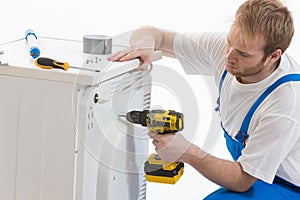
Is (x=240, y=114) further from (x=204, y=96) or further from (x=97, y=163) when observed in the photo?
(x=97, y=163)

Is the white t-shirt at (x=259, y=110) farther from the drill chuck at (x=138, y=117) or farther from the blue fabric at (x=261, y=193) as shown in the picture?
the drill chuck at (x=138, y=117)

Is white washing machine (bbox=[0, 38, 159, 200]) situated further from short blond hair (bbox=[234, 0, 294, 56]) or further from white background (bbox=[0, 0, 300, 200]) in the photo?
white background (bbox=[0, 0, 300, 200])

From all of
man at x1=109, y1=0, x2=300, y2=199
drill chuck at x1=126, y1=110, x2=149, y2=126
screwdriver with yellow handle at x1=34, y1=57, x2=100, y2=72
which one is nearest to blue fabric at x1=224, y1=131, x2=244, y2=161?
man at x1=109, y1=0, x2=300, y2=199

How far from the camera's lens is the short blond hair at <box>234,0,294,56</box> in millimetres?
1875

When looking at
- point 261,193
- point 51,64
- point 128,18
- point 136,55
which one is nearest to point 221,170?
point 261,193

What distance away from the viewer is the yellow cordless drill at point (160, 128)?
180 cm

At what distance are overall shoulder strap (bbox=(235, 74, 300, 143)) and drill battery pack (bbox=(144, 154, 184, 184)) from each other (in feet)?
0.74

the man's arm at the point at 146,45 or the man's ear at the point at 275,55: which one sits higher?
the man's ear at the point at 275,55

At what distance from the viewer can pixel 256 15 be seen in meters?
1.88

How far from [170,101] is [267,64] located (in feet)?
1.11

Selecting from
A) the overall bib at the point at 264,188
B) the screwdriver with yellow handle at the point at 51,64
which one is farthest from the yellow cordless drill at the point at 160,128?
the screwdriver with yellow handle at the point at 51,64

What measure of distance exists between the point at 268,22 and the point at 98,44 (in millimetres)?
492

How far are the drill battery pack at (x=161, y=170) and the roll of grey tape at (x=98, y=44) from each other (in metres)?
0.35

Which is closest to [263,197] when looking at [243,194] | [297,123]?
[243,194]
